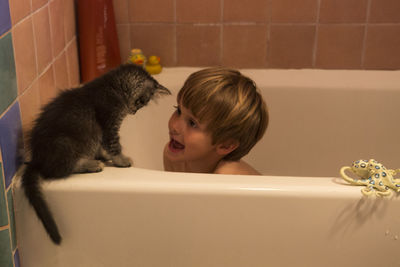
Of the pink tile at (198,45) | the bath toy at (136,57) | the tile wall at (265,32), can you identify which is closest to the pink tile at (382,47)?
the tile wall at (265,32)

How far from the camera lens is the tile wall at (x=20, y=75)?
0.87 m

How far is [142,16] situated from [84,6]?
19 centimetres

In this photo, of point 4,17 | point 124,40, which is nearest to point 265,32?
point 124,40

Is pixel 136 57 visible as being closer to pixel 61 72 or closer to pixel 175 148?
pixel 61 72

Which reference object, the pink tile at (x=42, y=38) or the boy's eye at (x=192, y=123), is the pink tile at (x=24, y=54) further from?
the boy's eye at (x=192, y=123)

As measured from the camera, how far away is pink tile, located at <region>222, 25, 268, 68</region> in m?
1.57

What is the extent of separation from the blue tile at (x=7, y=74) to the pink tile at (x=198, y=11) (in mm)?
728

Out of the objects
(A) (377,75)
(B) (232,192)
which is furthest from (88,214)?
(A) (377,75)

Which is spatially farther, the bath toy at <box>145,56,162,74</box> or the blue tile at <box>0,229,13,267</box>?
the bath toy at <box>145,56,162,74</box>

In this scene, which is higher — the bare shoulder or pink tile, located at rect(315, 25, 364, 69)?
pink tile, located at rect(315, 25, 364, 69)

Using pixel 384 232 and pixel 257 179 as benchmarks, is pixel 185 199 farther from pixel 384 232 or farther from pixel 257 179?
pixel 384 232

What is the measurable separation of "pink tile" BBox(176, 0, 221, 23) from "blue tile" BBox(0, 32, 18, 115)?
728mm

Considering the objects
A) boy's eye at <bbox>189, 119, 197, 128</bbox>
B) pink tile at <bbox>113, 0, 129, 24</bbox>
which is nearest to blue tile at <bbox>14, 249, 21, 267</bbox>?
boy's eye at <bbox>189, 119, 197, 128</bbox>

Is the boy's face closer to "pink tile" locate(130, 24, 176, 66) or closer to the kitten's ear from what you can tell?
the kitten's ear
